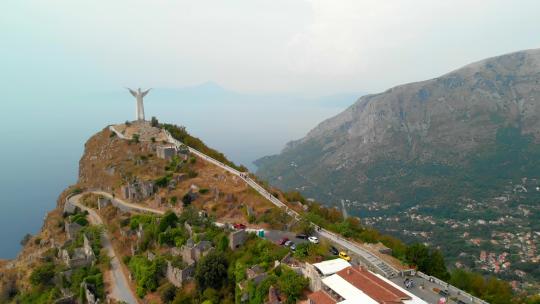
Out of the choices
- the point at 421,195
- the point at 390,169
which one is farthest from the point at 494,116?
the point at 421,195

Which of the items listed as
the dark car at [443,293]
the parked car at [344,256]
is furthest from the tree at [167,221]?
the dark car at [443,293]

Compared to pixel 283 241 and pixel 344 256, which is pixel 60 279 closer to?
pixel 283 241

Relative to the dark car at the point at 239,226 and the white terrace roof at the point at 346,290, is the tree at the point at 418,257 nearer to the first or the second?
the white terrace roof at the point at 346,290

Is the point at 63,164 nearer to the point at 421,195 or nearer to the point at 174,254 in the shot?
the point at 421,195

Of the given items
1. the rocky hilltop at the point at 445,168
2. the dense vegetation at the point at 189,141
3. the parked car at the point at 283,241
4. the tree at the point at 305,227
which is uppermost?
the dense vegetation at the point at 189,141

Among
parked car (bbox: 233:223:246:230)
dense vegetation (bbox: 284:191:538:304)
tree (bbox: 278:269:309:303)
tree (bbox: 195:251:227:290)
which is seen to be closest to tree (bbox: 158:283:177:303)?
tree (bbox: 195:251:227:290)

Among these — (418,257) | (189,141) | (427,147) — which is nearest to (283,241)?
(418,257)
